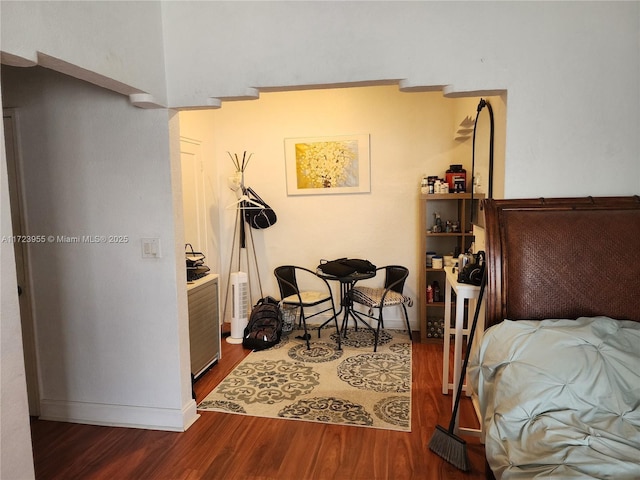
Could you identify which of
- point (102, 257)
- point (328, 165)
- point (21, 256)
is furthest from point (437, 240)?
point (21, 256)

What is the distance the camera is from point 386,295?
3.98 meters

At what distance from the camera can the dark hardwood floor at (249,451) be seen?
219 centimetres

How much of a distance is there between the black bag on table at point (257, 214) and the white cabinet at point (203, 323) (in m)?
1.00

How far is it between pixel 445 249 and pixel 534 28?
2.45 m

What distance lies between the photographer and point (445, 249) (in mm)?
4234

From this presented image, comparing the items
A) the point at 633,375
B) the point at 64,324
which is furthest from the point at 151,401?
the point at 633,375

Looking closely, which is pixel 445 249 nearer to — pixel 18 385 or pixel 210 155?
pixel 210 155

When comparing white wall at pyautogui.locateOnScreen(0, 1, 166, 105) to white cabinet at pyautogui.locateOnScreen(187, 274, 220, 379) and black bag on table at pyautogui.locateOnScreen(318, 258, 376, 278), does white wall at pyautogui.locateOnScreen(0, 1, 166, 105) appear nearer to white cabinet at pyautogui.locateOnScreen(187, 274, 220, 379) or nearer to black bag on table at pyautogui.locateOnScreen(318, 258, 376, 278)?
white cabinet at pyautogui.locateOnScreen(187, 274, 220, 379)

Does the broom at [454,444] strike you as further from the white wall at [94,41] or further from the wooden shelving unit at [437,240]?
the white wall at [94,41]

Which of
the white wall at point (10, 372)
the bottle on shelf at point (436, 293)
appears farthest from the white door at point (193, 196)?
the white wall at point (10, 372)

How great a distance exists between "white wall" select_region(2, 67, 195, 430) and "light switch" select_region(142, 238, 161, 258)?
3 cm

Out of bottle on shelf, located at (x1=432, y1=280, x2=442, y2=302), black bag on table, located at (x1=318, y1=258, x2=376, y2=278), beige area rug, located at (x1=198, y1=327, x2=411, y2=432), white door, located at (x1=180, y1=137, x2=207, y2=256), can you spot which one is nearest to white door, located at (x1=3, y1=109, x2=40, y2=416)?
beige area rug, located at (x1=198, y1=327, x2=411, y2=432)

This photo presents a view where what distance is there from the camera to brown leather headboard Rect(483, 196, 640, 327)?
194 centimetres

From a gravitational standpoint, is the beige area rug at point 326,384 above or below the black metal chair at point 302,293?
below
